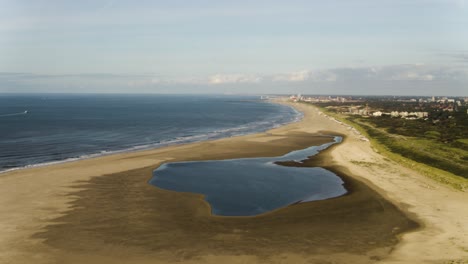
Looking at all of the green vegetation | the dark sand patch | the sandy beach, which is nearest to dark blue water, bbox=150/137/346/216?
the sandy beach

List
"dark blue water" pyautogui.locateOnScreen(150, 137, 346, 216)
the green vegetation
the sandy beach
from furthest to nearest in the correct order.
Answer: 1. the green vegetation
2. "dark blue water" pyautogui.locateOnScreen(150, 137, 346, 216)
3. the sandy beach

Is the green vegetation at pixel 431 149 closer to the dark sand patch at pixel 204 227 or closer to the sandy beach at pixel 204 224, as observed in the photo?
the sandy beach at pixel 204 224

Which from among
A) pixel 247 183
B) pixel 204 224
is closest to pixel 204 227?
pixel 204 224

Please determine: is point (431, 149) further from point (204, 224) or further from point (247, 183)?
point (204, 224)

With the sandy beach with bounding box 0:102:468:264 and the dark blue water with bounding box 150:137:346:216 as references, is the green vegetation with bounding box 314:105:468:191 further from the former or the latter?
the dark blue water with bounding box 150:137:346:216

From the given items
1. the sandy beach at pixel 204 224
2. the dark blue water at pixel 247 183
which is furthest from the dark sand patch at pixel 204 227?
the dark blue water at pixel 247 183

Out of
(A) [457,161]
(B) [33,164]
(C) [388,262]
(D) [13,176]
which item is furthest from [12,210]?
(A) [457,161]
